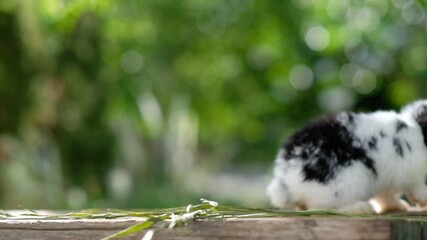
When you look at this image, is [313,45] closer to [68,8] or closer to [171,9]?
[171,9]

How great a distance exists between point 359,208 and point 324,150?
299 millimetres

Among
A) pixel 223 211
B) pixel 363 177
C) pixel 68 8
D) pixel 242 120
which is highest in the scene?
pixel 242 120

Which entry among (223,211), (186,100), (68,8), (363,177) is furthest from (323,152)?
(186,100)

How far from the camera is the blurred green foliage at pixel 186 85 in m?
8.57

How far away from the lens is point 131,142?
13117 millimetres

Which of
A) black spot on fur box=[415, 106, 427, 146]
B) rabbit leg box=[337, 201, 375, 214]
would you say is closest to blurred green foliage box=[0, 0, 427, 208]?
black spot on fur box=[415, 106, 427, 146]

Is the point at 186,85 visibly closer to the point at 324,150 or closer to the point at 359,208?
the point at 324,150

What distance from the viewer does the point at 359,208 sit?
3.09 metres

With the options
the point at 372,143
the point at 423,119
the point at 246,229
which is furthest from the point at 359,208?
the point at 246,229

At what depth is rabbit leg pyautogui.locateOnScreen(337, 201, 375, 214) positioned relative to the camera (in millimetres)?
3072

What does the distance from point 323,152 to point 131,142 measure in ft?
32.7

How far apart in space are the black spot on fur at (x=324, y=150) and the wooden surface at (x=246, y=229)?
0.79m

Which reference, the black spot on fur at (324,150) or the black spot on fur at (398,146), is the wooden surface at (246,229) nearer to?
the black spot on fur at (324,150)

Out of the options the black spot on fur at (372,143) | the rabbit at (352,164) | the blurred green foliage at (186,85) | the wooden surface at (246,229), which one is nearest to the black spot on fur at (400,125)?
the rabbit at (352,164)
